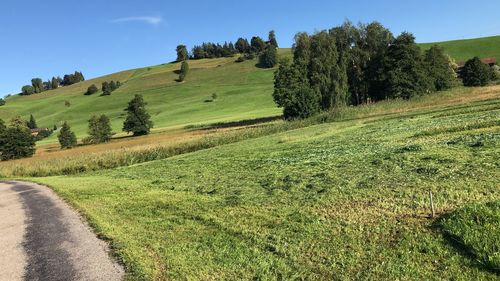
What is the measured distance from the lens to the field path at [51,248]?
27.0 ft

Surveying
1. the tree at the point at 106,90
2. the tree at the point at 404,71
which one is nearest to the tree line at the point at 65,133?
the tree at the point at 404,71

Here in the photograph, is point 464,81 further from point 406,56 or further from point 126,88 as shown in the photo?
point 126,88

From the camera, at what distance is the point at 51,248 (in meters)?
10.1

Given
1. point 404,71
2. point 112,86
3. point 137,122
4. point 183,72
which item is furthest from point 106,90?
point 404,71

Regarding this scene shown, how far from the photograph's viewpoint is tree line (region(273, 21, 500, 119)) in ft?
239

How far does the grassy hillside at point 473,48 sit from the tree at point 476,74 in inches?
1550

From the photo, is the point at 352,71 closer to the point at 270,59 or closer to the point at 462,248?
Result: the point at 462,248

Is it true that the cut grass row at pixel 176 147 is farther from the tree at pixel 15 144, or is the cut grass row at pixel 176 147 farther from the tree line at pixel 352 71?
the tree at pixel 15 144

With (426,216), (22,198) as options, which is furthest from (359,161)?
(22,198)

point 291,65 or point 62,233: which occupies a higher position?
point 291,65

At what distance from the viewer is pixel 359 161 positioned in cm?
1655

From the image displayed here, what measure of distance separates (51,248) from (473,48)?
16131cm

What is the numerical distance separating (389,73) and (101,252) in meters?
70.7

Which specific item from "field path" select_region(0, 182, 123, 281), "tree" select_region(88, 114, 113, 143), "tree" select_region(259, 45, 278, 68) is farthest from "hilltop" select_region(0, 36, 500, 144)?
"field path" select_region(0, 182, 123, 281)
